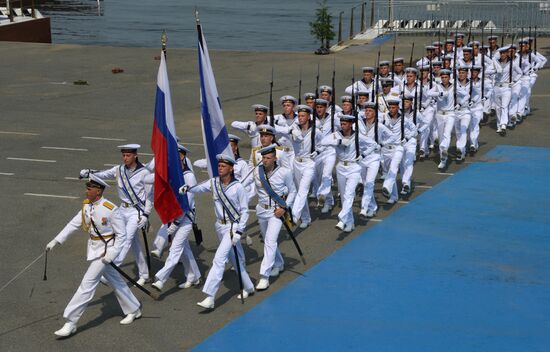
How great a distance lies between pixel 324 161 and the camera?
17.4 m

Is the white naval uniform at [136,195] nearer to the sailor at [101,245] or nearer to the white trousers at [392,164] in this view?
the sailor at [101,245]

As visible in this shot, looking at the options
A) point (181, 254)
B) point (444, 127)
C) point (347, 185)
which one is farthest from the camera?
point (444, 127)

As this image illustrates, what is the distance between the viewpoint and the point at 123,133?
961 inches

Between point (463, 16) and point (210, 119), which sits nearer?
point (210, 119)

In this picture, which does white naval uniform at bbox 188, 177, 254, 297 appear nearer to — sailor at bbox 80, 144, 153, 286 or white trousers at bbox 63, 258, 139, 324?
sailor at bbox 80, 144, 153, 286

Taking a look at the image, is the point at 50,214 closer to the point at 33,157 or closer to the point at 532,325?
the point at 33,157

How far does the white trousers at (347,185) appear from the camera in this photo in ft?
53.4

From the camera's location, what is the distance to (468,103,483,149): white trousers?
72.2 ft

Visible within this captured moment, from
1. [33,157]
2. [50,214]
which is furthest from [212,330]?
[33,157]

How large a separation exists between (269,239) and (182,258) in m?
1.22

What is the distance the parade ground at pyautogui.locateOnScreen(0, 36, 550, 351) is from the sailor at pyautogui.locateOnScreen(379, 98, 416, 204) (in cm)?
44

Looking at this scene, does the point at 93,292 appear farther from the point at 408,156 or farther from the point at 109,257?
the point at 408,156

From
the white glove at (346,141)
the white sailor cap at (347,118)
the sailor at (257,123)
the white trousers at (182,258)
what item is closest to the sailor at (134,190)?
the white trousers at (182,258)

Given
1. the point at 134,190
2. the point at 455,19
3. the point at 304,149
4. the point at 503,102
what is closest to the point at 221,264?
the point at 134,190
